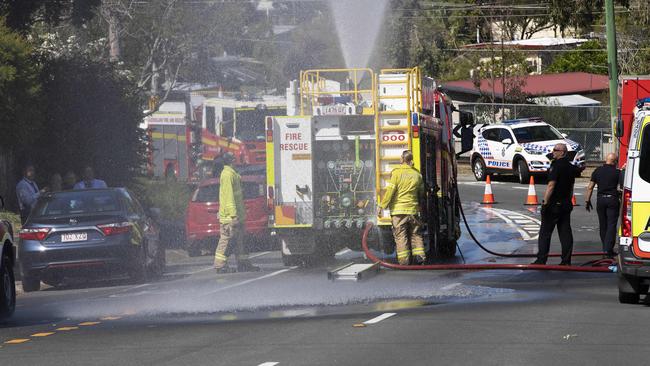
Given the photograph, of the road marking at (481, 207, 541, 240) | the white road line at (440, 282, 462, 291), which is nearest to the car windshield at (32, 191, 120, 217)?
the white road line at (440, 282, 462, 291)

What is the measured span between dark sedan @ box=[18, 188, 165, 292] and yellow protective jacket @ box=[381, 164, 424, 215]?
3705mm

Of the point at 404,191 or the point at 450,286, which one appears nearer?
the point at 450,286

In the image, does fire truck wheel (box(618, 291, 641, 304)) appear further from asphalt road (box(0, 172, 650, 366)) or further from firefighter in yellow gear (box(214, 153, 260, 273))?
firefighter in yellow gear (box(214, 153, 260, 273))

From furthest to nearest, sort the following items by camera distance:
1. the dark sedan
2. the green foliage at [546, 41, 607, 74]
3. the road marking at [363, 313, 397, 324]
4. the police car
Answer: the green foliage at [546, 41, 607, 74] → the police car → the dark sedan → the road marking at [363, 313, 397, 324]

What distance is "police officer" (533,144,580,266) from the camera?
1817 centimetres

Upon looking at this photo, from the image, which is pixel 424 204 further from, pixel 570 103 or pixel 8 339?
pixel 570 103

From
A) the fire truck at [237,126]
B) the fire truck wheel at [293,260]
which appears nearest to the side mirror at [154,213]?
the fire truck wheel at [293,260]

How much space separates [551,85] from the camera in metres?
61.1

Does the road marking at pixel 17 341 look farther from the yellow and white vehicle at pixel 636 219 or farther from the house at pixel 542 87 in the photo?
the house at pixel 542 87

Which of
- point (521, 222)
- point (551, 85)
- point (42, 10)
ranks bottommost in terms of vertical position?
point (521, 222)

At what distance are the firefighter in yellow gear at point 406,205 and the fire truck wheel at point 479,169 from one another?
22.9 metres

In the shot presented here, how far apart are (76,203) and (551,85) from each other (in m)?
45.2

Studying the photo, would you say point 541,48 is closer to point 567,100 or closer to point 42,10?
point 567,100

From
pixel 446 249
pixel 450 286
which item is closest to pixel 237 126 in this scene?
pixel 446 249
